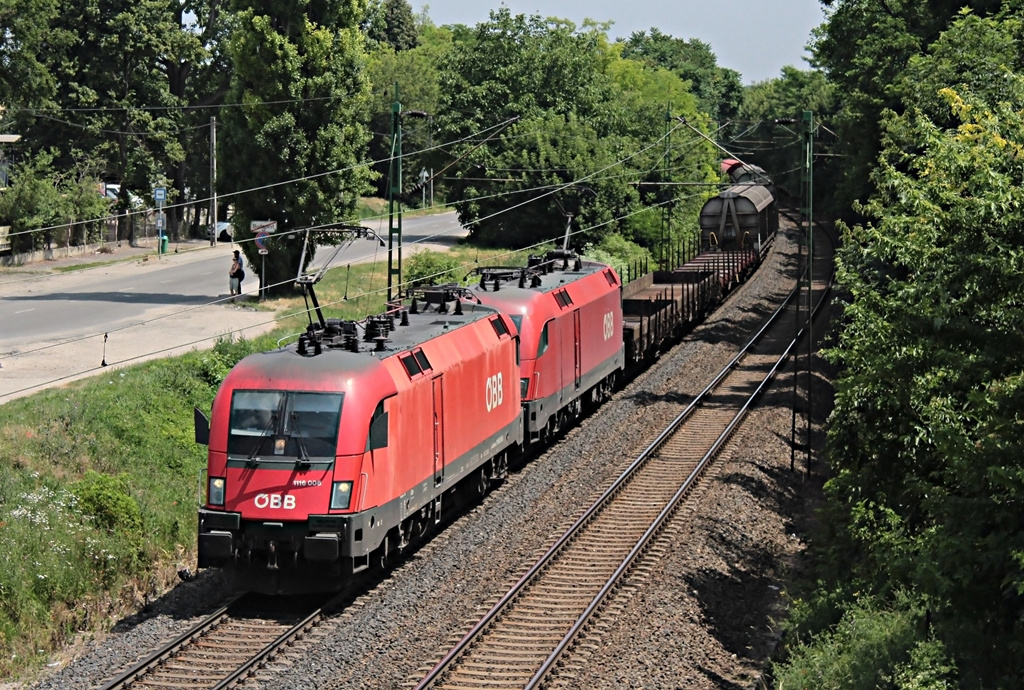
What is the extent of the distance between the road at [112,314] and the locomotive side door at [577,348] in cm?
841

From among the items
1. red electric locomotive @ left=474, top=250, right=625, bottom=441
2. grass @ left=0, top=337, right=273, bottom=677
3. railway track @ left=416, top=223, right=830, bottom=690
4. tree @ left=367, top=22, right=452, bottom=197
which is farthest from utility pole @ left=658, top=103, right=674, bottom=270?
grass @ left=0, top=337, right=273, bottom=677

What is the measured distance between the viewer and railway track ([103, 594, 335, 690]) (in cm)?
1440

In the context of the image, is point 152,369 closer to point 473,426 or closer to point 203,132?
point 473,426

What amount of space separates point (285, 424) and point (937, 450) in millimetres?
8421

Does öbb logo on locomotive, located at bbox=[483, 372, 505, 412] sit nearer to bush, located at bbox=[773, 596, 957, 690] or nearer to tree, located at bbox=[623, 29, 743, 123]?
bush, located at bbox=[773, 596, 957, 690]

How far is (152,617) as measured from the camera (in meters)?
16.7

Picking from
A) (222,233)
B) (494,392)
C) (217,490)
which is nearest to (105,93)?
(222,233)

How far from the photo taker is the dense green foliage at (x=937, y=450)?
37.4 feet

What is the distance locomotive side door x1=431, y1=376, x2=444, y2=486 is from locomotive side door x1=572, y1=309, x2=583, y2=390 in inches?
342

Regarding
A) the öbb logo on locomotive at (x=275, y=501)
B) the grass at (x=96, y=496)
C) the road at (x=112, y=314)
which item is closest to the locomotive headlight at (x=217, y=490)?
the öbb logo on locomotive at (x=275, y=501)

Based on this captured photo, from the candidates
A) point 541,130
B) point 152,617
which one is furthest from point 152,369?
point 541,130

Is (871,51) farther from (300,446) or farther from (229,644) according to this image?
(229,644)

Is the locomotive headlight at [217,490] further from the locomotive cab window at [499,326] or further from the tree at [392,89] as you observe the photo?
the tree at [392,89]

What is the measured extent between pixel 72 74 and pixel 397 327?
4179 cm
